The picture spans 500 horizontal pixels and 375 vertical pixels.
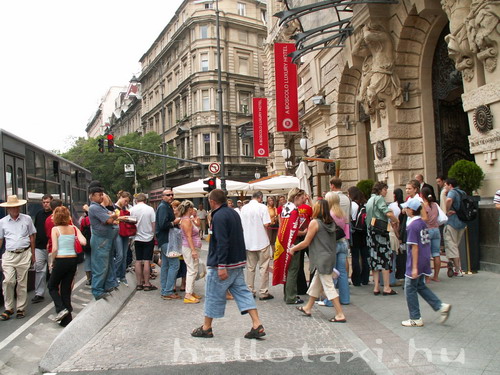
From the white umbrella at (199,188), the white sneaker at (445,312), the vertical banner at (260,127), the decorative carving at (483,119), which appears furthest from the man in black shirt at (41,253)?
the vertical banner at (260,127)

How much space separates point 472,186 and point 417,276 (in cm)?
468

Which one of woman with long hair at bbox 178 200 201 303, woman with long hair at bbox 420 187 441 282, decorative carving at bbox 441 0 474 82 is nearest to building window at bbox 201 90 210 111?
decorative carving at bbox 441 0 474 82

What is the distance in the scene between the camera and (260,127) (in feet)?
99.5

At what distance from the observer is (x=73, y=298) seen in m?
9.48

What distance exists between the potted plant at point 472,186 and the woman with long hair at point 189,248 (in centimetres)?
530

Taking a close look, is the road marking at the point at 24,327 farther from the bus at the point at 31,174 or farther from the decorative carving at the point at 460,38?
the decorative carving at the point at 460,38

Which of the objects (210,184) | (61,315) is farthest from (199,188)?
(61,315)

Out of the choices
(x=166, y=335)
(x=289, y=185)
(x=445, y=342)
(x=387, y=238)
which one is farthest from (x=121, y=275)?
(x=289, y=185)

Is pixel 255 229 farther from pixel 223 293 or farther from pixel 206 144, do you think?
pixel 206 144

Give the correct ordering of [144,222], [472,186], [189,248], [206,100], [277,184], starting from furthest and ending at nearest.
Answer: [206,100] < [277,184] < [472,186] < [144,222] < [189,248]

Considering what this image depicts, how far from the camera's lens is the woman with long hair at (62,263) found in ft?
23.7

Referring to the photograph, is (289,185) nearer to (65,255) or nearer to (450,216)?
(450,216)

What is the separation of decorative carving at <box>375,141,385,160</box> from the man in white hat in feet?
32.3

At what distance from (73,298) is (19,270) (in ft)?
5.56
